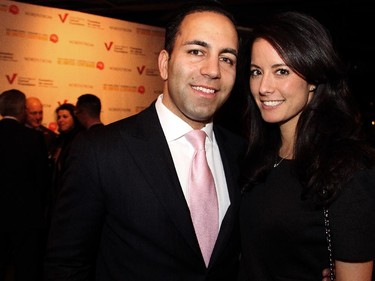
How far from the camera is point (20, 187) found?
146 inches

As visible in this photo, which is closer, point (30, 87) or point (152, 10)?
point (30, 87)

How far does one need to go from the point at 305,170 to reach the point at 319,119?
10.9 inches

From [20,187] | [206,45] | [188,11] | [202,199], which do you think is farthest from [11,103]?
[202,199]

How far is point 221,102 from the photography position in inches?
76.7

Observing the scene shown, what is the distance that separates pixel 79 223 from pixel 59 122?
313 centimetres

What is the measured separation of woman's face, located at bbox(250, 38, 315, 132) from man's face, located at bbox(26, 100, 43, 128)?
314 centimetres

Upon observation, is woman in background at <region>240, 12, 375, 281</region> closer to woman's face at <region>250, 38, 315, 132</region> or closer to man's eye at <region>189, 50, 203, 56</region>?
woman's face at <region>250, 38, 315, 132</region>

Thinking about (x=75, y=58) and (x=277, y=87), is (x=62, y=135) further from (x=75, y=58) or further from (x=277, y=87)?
(x=277, y=87)

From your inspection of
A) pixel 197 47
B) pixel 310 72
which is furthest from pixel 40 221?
pixel 310 72

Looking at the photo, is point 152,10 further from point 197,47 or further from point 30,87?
point 197,47

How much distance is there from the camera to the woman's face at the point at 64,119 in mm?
4523

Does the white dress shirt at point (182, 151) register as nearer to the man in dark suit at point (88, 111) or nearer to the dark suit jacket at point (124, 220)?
the dark suit jacket at point (124, 220)

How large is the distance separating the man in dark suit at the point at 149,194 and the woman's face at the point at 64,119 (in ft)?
9.40

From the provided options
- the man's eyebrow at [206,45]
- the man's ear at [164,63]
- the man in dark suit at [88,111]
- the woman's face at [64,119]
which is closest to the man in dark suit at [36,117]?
the woman's face at [64,119]
